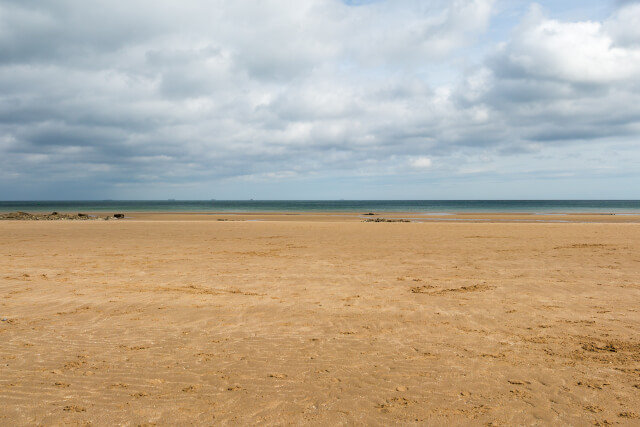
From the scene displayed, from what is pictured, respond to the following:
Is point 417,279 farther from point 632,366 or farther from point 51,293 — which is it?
point 51,293

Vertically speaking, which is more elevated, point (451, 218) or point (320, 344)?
point (451, 218)

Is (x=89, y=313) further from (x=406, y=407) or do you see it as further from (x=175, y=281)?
(x=406, y=407)

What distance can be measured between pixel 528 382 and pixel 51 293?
10.4m

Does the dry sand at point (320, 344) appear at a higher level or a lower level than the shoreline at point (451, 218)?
lower

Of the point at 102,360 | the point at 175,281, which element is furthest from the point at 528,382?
the point at 175,281

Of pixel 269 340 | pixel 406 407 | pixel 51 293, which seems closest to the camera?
pixel 406 407

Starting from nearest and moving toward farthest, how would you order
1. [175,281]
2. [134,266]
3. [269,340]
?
[269,340] < [175,281] < [134,266]

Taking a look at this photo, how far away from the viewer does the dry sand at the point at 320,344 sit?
473 cm

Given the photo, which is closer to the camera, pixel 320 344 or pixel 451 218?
pixel 320 344

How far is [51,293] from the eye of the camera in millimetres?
10062

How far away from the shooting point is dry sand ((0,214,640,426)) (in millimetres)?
4727

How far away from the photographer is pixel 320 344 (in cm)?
674

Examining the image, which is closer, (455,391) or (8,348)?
(455,391)

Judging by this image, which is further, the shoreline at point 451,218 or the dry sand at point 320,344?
the shoreline at point 451,218
